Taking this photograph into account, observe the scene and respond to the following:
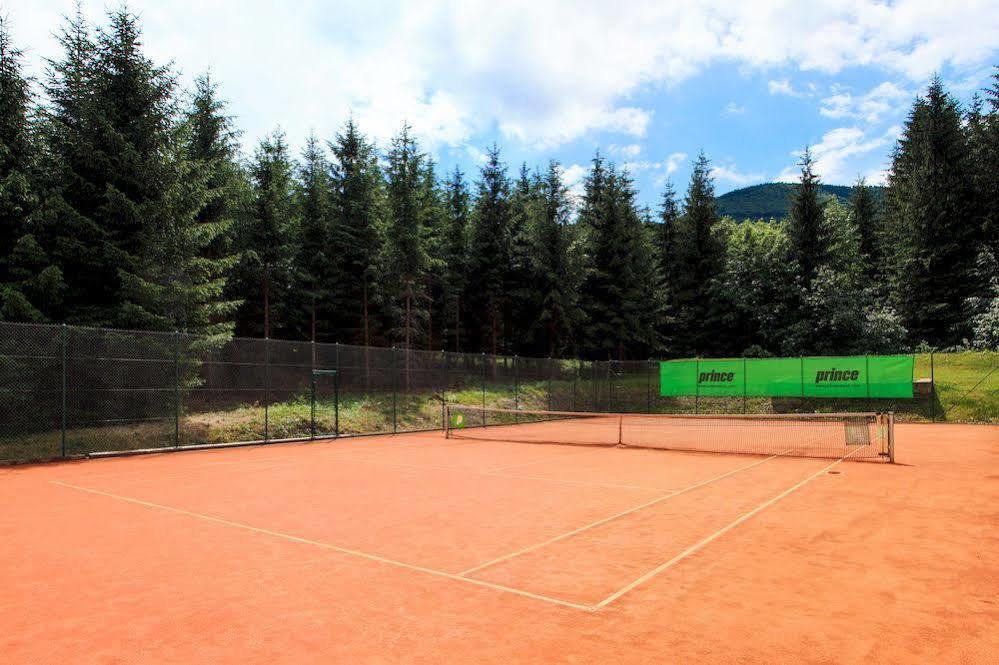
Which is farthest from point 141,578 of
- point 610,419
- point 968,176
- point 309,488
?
point 968,176

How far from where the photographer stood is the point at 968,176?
41.3m

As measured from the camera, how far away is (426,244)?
3017 centimetres

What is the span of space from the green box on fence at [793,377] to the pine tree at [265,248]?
19245mm

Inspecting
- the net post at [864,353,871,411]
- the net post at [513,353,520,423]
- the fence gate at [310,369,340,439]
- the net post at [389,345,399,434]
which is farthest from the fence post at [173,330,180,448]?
Result: the net post at [864,353,871,411]

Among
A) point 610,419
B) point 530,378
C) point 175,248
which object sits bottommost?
point 610,419

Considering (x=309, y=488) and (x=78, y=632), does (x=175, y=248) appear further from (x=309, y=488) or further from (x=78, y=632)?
(x=78, y=632)

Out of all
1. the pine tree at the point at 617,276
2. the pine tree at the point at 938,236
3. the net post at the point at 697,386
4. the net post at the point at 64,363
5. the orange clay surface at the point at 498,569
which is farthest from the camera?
the pine tree at the point at 938,236

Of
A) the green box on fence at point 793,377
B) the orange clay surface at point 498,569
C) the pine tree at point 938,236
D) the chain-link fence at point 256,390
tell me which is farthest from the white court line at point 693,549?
the pine tree at point 938,236

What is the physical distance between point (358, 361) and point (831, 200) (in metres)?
41.4

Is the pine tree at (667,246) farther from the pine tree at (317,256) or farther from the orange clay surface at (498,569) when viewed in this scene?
the orange clay surface at (498,569)

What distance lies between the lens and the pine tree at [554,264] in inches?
1385

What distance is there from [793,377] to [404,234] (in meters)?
19.3

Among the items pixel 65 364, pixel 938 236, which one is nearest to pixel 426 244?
pixel 65 364

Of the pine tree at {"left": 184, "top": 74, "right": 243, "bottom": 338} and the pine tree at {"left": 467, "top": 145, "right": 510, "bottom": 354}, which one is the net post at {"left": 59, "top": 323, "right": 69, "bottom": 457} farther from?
the pine tree at {"left": 467, "top": 145, "right": 510, "bottom": 354}
